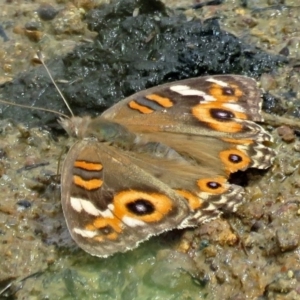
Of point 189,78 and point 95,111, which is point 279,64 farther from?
point 95,111

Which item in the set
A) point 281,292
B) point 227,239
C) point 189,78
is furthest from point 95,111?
point 281,292

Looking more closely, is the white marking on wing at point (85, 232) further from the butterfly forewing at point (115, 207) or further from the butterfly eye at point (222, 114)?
the butterfly eye at point (222, 114)

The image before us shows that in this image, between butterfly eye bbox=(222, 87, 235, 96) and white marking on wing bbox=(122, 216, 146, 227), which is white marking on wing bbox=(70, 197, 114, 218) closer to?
white marking on wing bbox=(122, 216, 146, 227)

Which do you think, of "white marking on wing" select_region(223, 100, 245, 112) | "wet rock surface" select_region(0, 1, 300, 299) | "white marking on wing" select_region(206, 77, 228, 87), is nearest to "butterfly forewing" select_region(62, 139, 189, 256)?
"wet rock surface" select_region(0, 1, 300, 299)

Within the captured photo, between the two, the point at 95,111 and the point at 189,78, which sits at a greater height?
the point at 189,78

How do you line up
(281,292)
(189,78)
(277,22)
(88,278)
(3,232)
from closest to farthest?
(281,292)
(88,278)
(3,232)
(189,78)
(277,22)

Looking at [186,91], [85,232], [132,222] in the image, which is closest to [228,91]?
[186,91]

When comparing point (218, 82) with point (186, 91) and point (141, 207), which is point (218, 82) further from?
point (141, 207)

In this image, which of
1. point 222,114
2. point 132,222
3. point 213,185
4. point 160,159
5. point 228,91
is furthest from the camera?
point 228,91
